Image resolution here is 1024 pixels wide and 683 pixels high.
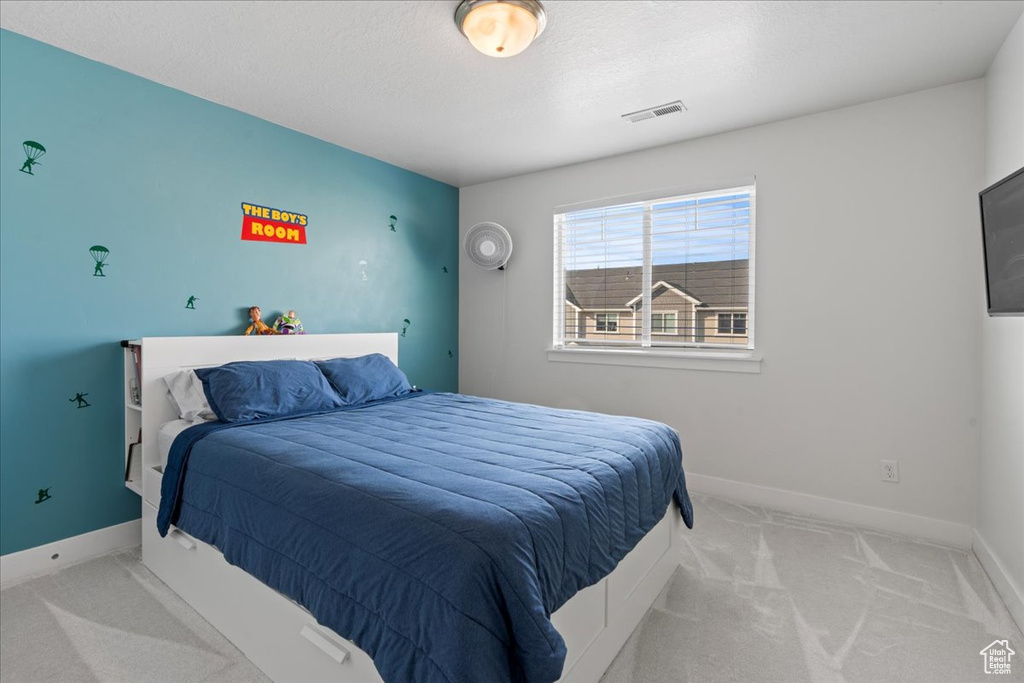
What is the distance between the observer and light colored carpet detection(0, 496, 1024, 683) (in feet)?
5.48

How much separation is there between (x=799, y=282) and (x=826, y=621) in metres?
1.88

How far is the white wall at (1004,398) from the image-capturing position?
1981 millimetres

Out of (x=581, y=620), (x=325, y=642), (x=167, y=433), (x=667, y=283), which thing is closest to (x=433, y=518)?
(x=325, y=642)

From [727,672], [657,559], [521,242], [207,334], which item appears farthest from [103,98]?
[727,672]

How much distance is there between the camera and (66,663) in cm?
169

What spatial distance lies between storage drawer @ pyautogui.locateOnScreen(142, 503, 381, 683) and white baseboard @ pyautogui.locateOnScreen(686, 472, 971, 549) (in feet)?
8.76

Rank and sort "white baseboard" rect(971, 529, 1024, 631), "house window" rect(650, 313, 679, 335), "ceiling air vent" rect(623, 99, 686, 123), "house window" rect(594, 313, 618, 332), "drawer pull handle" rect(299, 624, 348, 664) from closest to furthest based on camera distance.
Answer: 1. "drawer pull handle" rect(299, 624, 348, 664)
2. "white baseboard" rect(971, 529, 1024, 631)
3. "ceiling air vent" rect(623, 99, 686, 123)
4. "house window" rect(650, 313, 679, 335)
5. "house window" rect(594, 313, 618, 332)

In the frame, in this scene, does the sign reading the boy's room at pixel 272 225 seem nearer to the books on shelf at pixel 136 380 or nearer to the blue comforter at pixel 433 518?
the books on shelf at pixel 136 380

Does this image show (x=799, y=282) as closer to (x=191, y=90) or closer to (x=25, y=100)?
(x=191, y=90)

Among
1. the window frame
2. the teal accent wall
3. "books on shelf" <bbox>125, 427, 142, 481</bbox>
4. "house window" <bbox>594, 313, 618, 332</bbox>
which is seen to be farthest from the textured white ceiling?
"books on shelf" <bbox>125, 427, 142, 481</bbox>

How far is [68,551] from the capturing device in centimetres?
238

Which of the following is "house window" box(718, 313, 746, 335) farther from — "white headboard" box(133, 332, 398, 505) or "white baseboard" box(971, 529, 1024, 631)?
"white headboard" box(133, 332, 398, 505)

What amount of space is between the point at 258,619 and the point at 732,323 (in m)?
3.03

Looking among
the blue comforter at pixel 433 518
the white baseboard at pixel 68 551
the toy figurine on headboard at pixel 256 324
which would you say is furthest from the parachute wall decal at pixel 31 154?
the white baseboard at pixel 68 551
